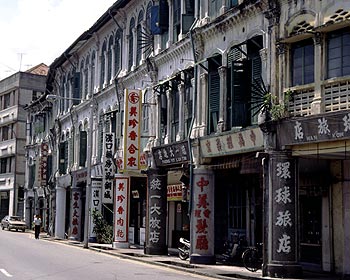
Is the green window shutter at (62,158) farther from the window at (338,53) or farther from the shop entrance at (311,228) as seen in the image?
the window at (338,53)

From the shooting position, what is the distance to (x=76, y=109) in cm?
3988

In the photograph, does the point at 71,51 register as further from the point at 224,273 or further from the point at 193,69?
the point at 224,273

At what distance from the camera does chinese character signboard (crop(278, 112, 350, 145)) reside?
1557 cm

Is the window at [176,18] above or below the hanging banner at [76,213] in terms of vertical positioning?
above

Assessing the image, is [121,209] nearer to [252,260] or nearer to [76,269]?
[76,269]

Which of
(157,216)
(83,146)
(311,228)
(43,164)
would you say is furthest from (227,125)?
(43,164)

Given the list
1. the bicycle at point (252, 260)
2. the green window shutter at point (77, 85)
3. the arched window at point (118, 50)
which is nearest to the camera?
the bicycle at point (252, 260)

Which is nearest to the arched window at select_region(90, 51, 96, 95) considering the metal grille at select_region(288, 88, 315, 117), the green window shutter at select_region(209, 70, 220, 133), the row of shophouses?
the row of shophouses

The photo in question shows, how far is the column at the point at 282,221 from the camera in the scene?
17.1 m

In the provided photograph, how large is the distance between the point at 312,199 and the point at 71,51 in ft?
75.4

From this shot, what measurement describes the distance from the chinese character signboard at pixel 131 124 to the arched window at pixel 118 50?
5683 millimetres

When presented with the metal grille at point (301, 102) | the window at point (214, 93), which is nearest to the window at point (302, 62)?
the metal grille at point (301, 102)

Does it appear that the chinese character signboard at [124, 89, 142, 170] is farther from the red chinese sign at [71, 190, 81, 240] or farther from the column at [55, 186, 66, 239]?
the column at [55, 186, 66, 239]

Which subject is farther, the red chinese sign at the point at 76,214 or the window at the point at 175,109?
the red chinese sign at the point at 76,214
